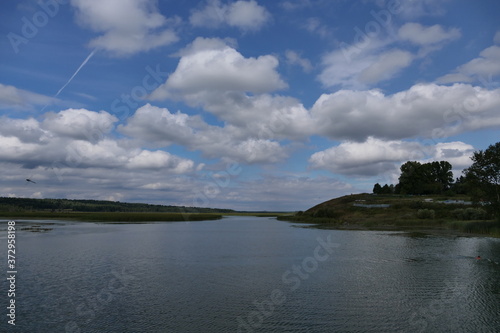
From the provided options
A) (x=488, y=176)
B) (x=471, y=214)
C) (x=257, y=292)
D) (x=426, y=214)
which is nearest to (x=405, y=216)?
(x=426, y=214)

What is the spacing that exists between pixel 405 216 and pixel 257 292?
9470 cm

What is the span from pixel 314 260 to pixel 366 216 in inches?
3313

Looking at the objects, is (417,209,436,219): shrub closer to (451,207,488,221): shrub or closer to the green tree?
(451,207,488,221): shrub

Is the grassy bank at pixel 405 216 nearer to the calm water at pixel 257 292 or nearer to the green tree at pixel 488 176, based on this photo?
the green tree at pixel 488 176

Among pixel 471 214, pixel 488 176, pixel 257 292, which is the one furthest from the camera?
pixel 471 214

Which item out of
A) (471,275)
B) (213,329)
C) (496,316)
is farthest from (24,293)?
(471,275)

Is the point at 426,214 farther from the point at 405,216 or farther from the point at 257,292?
the point at 257,292

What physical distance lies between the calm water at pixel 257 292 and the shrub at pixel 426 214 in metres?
60.8

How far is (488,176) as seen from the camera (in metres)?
69.2

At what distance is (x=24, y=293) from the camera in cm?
2698

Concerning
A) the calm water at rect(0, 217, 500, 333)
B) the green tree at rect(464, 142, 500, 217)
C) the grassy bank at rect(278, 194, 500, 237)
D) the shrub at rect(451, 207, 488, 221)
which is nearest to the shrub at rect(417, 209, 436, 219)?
the grassy bank at rect(278, 194, 500, 237)

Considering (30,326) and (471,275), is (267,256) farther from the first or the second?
(30,326)

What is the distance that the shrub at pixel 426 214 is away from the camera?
106m

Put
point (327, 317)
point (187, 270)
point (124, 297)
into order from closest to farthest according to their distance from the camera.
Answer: point (327, 317) < point (124, 297) < point (187, 270)
